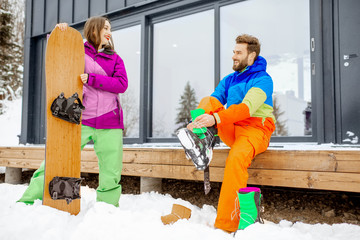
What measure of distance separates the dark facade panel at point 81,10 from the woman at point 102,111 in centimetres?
335

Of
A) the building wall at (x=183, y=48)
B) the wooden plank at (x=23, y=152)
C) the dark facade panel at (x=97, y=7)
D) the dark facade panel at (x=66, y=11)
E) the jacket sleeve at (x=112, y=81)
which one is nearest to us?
the jacket sleeve at (x=112, y=81)

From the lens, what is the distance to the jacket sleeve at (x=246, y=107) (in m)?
1.93

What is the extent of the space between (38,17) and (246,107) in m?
5.53

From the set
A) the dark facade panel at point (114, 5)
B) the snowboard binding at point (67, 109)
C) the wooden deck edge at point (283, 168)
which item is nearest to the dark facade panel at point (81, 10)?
the dark facade panel at point (114, 5)

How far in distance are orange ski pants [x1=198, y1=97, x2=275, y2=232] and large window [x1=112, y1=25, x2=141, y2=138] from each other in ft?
10.2

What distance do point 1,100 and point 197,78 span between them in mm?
12749

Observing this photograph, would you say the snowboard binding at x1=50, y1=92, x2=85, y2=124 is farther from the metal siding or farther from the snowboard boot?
the metal siding

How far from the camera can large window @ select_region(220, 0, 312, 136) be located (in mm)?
4590

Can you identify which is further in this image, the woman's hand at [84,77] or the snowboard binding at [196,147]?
the woman's hand at [84,77]

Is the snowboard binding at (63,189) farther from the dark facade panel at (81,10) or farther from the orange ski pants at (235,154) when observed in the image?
the dark facade panel at (81,10)

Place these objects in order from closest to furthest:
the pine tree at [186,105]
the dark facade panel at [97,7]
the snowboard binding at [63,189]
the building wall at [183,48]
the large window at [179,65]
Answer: the snowboard binding at [63,189] → the building wall at [183,48] → the dark facade panel at [97,7] → the large window at [179,65] → the pine tree at [186,105]

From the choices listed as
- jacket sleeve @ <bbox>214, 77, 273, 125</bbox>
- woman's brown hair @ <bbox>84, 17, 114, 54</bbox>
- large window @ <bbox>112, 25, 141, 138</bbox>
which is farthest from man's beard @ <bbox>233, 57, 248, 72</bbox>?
large window @ <bbox>112, 25, 141, 138</bbox>

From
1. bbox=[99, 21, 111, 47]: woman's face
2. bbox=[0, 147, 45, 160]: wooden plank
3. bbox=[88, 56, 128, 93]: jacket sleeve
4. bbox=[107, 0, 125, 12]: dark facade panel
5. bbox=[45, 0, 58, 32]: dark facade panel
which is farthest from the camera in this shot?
bbox=[45, 0, 58, 32]: dark facade panel

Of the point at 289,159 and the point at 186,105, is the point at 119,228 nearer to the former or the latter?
the point at 289,159
